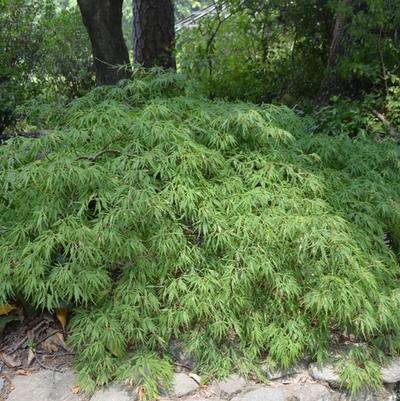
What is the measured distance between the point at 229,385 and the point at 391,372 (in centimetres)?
86

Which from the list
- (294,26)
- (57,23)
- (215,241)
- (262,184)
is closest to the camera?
(215,241)

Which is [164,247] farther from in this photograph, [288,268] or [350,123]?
[350,123]

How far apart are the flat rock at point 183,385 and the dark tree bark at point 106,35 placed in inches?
151

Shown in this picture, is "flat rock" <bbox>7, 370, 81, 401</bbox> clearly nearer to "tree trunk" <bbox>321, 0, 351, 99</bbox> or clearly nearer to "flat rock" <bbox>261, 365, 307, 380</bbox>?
"flat rock" <bbox>261, 365, 307, 380</bbox>

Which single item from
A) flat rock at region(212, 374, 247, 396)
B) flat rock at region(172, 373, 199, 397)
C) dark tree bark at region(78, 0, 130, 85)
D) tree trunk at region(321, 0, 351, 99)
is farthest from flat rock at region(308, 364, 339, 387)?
dark tree bark at region(78, 0, 130, 85)

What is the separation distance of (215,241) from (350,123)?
2.76 m

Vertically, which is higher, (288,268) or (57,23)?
(57,23)

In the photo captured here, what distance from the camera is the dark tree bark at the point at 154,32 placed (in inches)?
252

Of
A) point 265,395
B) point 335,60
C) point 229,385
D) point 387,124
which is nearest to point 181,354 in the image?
point 229,385

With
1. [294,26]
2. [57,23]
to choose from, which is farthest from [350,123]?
[57,23]

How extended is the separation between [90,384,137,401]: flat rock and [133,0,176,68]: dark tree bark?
4405 mm

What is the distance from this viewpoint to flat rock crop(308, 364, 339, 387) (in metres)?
2.82

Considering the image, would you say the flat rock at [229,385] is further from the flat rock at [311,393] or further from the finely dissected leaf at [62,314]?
the finely dissected leaf at [62,314]

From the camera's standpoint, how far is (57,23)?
315 inches
